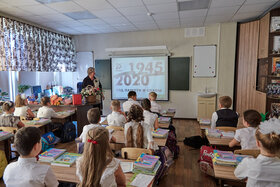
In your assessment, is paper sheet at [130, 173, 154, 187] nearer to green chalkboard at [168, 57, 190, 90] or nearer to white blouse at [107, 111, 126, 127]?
white blouse at [107, 111, 126, 127]

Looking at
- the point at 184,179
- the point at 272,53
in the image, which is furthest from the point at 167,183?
the point at 272,53

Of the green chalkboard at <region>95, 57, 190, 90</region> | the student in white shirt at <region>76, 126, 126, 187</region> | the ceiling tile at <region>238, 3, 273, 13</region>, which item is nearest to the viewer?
the student in white shirt at <region>76, 126, 126, 187</region>

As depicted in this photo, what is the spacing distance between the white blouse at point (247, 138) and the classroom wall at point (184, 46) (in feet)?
12.4

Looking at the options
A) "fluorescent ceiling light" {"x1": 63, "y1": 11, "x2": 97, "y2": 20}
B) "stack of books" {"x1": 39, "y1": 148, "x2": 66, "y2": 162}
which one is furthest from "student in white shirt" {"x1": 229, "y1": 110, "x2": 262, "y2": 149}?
"fluorescent ceiling light" {"x1": 63, "y1": 11, "x2": 97, "y2": 20}

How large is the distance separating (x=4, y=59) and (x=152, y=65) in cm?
404

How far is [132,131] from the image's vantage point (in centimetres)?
225

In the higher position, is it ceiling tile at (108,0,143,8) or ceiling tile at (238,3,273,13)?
ceiling tile at (238,3,273,13)

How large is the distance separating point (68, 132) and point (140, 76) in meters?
3.09

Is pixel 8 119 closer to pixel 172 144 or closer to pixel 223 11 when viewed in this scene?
pixel 172 144

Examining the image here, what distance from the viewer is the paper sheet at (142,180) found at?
57.4 inches

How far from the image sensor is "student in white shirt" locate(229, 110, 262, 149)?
213cm

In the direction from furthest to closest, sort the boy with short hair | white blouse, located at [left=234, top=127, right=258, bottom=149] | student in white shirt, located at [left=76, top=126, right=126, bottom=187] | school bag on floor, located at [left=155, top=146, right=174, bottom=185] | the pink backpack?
the boy with short hair < the pink backpack < school bag on floor, located at [left=155, top=146, right=174, bottom=185] < white blouse, located at [left=234, top=127, right=258, bottom=149] < student in white shirt, located at [left=76, top=126, right=126, bottom=187]

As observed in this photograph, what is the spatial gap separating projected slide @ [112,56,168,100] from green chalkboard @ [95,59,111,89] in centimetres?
19

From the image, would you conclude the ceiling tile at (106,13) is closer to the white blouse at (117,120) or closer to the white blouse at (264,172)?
the white blouse at (117,120)
